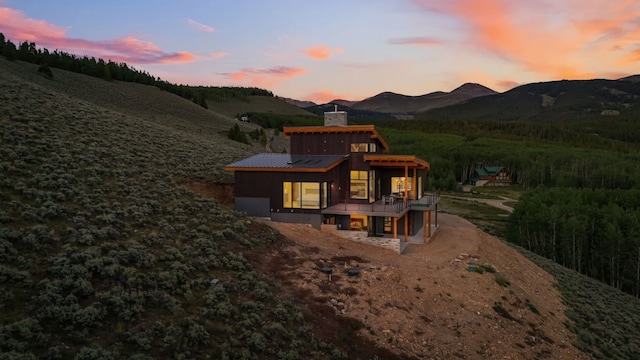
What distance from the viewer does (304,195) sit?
25.1 m

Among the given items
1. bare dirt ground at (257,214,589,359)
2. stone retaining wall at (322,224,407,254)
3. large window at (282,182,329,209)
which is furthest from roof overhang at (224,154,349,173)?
stone retaining wall at (322,224,407,254)

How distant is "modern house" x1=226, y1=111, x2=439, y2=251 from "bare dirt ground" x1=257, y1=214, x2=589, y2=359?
65.9 inches

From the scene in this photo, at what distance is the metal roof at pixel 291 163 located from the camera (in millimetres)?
24736

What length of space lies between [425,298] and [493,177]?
4137 inches

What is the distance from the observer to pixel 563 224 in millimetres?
40438

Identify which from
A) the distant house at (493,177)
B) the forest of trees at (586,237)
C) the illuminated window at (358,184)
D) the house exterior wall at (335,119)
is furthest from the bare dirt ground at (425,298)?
the distant house at (493,177)

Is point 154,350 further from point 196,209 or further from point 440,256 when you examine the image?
point 440,256

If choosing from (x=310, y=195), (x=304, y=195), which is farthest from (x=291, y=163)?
(x=310, y=195)

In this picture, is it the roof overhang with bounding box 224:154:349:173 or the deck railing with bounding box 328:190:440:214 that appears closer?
the roof overhang with bounding box 224:154:349:173

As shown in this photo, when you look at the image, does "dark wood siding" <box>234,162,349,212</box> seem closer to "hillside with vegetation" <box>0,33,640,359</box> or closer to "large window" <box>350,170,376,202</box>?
"large window" <box>350,170,376,202</box>

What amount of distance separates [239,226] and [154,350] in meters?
10.3

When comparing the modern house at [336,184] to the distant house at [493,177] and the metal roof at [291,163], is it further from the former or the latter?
the distant house at [493,177]

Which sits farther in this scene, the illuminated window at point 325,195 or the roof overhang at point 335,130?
the roof overhang at point 335,130

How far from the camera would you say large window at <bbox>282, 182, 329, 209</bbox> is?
24953mm
